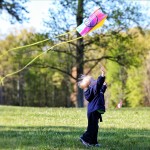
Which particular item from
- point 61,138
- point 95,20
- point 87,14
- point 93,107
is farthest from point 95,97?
point 87,14

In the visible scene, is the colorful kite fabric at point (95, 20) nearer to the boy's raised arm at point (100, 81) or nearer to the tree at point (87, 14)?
the boy's raised arm at point (100, 81)

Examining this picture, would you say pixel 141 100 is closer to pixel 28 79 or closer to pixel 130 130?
pixel 28 79

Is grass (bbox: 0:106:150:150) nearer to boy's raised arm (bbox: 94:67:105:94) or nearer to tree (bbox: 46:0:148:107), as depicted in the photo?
boy's raised arm (bbox: 94:67:105:94)

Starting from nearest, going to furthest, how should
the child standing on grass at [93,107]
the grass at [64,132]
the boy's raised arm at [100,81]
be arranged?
the boy's raised arm at [100,81], the grass at [64,132], the child standing on grass at [93,107]

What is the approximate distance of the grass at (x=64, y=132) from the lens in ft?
29.6

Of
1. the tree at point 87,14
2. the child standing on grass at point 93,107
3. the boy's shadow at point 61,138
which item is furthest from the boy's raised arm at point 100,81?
the tree at point 87,14

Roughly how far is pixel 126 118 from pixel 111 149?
6.57 meters

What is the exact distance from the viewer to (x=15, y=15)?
101 feet

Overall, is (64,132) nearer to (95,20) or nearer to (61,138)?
(61,138)

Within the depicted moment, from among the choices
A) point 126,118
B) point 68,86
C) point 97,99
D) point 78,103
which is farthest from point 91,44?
point 68,86

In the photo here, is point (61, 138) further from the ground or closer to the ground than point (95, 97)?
closer to the ground

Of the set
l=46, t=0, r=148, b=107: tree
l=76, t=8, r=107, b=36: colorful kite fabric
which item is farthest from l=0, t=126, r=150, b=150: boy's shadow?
l=46, t=0, r=148, b=107: tree

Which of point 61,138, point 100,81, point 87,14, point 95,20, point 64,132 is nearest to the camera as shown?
point 100,81

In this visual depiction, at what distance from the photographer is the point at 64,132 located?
36.1 ft
